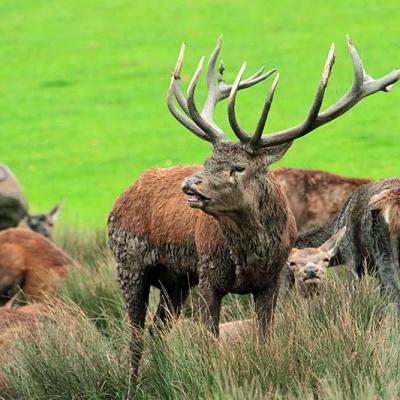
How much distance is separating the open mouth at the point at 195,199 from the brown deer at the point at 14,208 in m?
10.9

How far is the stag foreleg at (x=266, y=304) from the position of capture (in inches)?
408

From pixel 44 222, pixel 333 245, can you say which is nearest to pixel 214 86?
pixel 333 245

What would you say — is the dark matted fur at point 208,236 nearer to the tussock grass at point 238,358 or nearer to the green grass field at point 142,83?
the tussock grass at point 238,358

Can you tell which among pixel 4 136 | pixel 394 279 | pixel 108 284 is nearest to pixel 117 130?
pixel 4 136

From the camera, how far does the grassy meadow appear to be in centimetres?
945

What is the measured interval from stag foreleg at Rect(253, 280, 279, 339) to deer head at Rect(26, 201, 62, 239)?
420 inches

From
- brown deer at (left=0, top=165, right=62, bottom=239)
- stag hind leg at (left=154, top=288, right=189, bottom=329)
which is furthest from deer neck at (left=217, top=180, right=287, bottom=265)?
brown deer at (left=0, top=165, right=62, bottom=239)

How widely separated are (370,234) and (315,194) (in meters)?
4.90

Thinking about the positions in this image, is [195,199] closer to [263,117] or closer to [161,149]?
[263,117]

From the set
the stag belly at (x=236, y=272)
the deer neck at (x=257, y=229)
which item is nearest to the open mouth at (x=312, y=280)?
the stag belly at (x=236, y=272)

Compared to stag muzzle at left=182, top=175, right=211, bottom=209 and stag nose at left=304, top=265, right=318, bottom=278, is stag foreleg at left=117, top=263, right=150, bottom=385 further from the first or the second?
stag muzzle at left=182, top=175, right=211, bottom=209

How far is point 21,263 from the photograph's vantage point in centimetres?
1669

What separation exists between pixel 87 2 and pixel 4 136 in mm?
11250

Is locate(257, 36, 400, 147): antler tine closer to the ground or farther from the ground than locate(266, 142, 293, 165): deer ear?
farther from the ground
